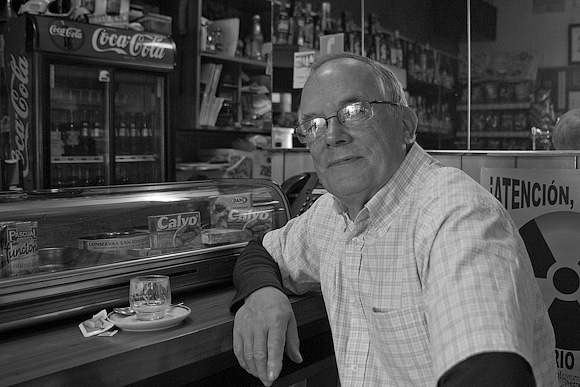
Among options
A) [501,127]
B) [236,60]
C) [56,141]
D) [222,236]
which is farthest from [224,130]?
[222,236]

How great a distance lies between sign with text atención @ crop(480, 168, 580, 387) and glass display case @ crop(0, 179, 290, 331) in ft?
3.15

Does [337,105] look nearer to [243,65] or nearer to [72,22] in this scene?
[72,22]

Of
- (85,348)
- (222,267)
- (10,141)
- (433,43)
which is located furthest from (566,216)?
(10,141)

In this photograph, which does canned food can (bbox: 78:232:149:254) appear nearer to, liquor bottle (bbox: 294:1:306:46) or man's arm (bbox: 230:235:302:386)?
man's arm (bbox: 230:235:302:386)

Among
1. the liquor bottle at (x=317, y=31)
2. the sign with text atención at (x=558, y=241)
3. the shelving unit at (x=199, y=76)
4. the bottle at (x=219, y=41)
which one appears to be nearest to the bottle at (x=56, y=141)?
the shelving unit at (x=199, y=76)

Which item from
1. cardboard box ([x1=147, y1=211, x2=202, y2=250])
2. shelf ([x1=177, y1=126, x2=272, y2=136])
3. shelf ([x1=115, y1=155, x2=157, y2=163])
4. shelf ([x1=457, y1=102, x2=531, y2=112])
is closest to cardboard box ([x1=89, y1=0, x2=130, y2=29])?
shelf ([x1=115, y1=155, x2=157, y2=163])

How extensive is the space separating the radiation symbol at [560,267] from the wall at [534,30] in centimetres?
198

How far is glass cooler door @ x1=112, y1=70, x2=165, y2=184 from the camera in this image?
4.75 meters

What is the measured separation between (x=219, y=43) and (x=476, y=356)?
4819 millimetres

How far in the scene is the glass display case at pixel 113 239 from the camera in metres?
1.47

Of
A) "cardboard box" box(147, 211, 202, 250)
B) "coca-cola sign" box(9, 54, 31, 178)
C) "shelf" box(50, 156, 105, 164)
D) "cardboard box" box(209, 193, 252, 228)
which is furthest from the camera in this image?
"shelf" box(50, 156, 105, 164)

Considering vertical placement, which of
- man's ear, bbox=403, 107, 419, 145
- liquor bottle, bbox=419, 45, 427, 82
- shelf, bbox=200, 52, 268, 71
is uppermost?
shelf, bbox=200, 52, 268, 71

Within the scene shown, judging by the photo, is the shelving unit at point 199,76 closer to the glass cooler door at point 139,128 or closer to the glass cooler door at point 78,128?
the glass cooler door at point 139,128

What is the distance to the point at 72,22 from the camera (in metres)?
4.14
